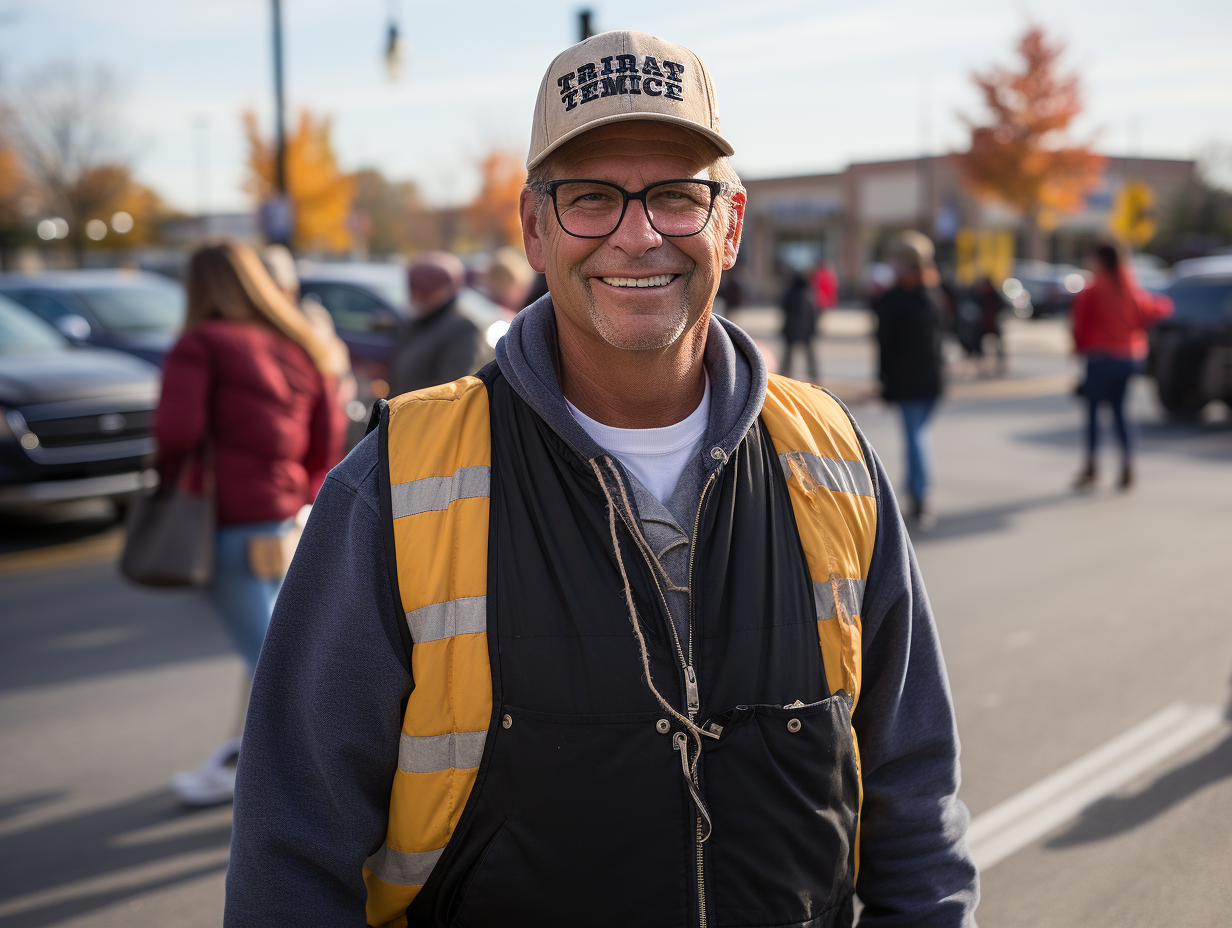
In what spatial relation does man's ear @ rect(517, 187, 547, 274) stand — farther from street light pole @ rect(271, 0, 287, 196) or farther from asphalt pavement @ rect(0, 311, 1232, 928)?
street light pole @ rect(271, 0, 287, 196)

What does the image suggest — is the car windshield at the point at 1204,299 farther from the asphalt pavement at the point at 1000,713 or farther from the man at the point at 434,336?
the man at the point at 434,336

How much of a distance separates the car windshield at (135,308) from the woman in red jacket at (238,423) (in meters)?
7.28

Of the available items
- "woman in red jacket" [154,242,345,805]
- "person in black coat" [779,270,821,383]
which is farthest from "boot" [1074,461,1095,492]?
"person in black coat" [779,270,821,383]

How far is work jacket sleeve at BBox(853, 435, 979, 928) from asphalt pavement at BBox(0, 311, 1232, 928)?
1.79 m

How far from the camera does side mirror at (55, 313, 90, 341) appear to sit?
10.3 m

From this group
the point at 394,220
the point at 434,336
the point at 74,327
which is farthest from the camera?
the point at 394,220

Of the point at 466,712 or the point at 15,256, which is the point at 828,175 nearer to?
the point at 15,256

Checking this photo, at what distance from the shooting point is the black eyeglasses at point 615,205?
1694 millimetres

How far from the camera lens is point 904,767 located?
1817mm

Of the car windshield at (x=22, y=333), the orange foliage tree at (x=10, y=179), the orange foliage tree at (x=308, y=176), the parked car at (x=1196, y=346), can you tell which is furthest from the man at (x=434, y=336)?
the orange foliage tree at (x=10, y=179)

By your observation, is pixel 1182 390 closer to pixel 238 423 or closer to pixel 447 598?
pixel 238 423

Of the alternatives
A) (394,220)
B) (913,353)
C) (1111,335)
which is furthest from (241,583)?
(394,220)

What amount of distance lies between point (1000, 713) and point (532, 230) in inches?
149

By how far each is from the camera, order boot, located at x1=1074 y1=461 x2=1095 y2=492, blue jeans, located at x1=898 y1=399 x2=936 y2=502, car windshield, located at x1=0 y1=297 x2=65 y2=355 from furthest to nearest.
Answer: boot, located at x1=1074 y1=461 x2=1095 y2=492 → car windshield, located at x1=0 y1=297 x2=65 y2=355 → blue jeans, located at x1=898 y1=399 x2=936 y2=502
